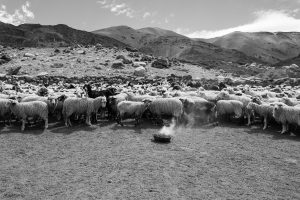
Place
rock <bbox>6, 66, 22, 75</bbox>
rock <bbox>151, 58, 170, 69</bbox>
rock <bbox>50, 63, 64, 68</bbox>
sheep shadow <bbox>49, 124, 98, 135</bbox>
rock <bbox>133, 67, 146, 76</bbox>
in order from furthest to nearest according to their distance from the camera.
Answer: rock <bbox>151, 58, 170, 69</bbox> → rock <bbox>50, 63, 64, 68</bbox> → rock <bbox>133, 67, 146, 76</bbox> → rock <bbox>6, 66, 22, 75</bbox> → sheep shadow <bbox>49, 124, 98, 135</bbox>

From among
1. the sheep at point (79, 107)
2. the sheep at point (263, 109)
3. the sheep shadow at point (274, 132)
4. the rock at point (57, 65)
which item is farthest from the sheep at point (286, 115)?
the rock at point (57, 65)

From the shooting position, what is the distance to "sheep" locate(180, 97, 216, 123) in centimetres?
1795

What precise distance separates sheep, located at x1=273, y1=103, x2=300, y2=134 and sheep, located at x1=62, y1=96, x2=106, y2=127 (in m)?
8.91

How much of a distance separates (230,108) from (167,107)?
345cm

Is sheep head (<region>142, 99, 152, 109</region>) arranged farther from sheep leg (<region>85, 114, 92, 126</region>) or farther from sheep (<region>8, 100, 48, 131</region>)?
sheep (<region>8, 100, 48, 131</region>)

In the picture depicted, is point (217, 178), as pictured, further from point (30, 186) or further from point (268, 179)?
point (30, 186)

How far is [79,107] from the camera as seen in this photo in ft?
55.1

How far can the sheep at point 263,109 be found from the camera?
16469 millimetres

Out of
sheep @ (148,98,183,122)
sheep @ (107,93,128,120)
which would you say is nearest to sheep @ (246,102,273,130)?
sheep @ (148,98,183,122)

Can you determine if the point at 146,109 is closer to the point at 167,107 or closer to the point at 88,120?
the point at 167,107

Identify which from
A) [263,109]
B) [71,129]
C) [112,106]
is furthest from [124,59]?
[263,109]

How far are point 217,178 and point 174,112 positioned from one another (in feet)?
22.8

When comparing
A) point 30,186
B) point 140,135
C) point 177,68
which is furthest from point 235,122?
point 177,68

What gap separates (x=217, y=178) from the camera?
10.4 metres
